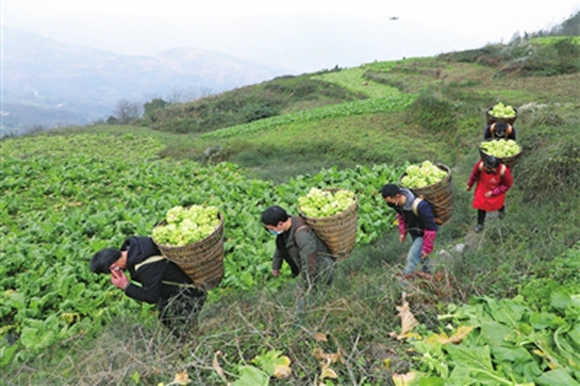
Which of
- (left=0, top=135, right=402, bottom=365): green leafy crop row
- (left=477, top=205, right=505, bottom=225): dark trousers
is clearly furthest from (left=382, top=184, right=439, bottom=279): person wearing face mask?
(left=0, top=135, right=402, bottom=365): green leafy crop row

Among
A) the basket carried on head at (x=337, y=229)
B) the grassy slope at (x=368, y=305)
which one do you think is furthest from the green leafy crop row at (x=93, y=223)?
the basket carried on head at (x=337, y=229)

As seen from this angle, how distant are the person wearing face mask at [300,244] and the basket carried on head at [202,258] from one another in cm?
62

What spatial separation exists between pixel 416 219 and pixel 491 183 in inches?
79.9

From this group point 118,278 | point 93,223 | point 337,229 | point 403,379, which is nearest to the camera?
point 403,379

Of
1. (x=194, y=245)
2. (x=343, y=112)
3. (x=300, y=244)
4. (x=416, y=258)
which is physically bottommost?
(x=416, y=258)

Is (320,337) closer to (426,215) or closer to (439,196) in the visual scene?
(426,215)

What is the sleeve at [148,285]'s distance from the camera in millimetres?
3654

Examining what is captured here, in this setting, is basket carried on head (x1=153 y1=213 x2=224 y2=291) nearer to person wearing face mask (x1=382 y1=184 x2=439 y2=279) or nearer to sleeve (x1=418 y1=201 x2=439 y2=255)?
person wearing face mask (x1=382 y1=184 x2=439 y2=279)

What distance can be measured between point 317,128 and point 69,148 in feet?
43.8

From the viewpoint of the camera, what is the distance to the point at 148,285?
373 cm

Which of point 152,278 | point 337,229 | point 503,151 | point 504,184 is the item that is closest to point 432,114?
point 503,151

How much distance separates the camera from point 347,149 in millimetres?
14055

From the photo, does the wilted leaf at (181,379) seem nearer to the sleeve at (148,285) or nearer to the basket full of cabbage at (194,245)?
the sleeve at (148,285)

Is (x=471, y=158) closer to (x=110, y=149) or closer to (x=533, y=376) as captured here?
(x=533, y=376)
